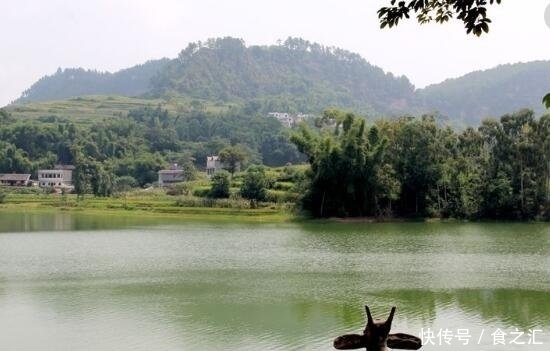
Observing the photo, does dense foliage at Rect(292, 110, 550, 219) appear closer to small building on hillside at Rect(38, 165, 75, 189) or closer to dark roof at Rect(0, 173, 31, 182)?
dark roof at Rect(0, 173, 31, 182)

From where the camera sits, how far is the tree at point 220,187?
59875 millimetres

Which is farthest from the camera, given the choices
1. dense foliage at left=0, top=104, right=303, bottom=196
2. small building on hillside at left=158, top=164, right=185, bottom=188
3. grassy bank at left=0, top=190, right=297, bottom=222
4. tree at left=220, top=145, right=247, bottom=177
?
dense foliage at left=0, top=104, right=303, bottom=196

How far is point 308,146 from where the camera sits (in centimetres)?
5409

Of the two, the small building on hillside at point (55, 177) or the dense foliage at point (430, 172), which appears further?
the small building on hillside at point (55, 177)

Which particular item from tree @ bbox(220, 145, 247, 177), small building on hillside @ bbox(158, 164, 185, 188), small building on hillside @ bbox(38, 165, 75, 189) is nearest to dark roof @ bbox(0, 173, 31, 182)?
small building on hillside @ bbox(38, 165, 75, 189)

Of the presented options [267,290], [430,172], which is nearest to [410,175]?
[430,172]

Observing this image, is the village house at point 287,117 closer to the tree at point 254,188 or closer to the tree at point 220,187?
the tree at point 220,187

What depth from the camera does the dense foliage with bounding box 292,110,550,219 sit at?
49.7m

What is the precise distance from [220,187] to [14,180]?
45.5m

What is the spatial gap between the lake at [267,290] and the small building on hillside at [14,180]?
58620 millimetres

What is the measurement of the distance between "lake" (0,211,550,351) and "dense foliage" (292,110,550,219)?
1263 centimetres

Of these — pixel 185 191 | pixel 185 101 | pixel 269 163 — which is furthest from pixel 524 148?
pixel 185 101

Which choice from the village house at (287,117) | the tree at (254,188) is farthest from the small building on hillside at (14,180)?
the village house at (287,117)

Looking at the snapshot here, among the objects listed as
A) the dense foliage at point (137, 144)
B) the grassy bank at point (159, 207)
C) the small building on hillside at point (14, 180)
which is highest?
the dense foliage at point (137, 144)
